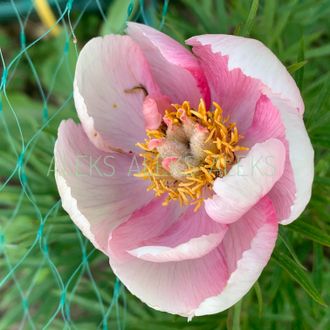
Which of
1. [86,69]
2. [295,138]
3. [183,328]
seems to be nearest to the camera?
[295,138]

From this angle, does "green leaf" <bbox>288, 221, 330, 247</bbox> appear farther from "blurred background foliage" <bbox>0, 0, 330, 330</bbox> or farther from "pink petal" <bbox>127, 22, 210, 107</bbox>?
"pink petal" <bbox>127, 22, 210, 107</bbox>

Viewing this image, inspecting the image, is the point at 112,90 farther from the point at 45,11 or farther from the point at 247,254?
the point at 45,11

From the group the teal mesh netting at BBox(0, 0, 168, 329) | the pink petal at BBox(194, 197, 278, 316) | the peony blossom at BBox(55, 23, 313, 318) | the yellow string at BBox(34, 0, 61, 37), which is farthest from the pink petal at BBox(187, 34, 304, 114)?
the yellow string at BBox(34, 0, 61, 37)

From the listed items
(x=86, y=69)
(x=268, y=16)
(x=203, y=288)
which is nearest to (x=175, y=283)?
(x=203, y=288)

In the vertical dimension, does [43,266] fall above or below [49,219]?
below

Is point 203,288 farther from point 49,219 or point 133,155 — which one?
point 49,219

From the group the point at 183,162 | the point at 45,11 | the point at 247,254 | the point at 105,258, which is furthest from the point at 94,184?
the point at 45,11

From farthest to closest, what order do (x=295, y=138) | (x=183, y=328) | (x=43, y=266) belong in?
1. (x=43, y=266)
2. (x=183, y=328)
3. (x=295, y=138)
